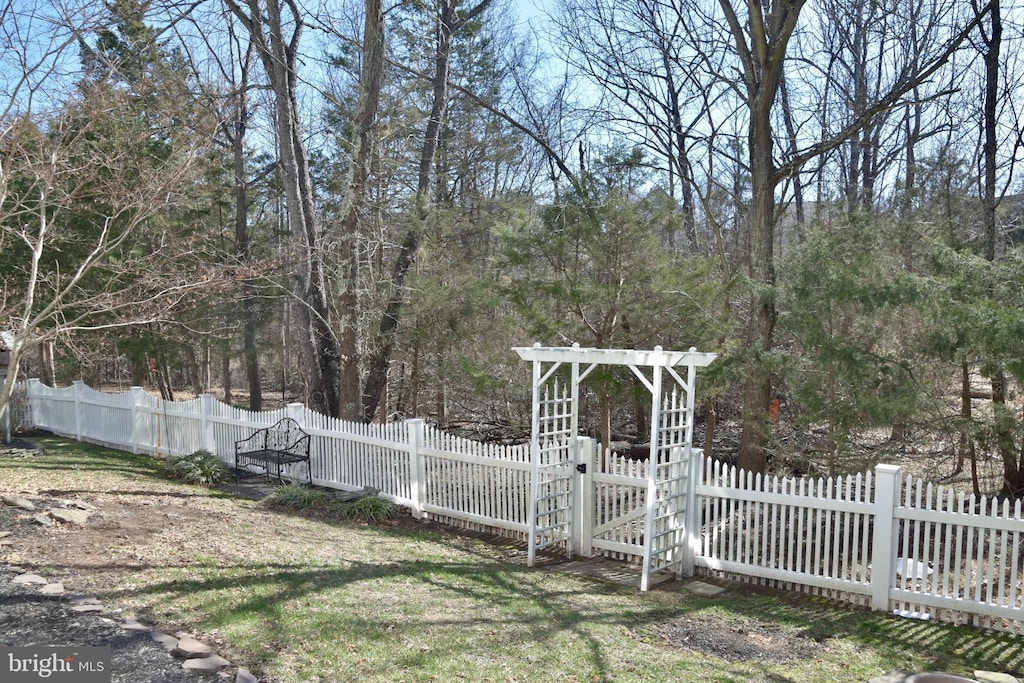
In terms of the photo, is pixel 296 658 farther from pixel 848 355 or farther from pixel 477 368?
pixel 477 368

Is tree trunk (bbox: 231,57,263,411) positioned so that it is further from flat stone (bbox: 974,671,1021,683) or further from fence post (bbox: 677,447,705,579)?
flat stone (bbox: 974,671,1021,683)

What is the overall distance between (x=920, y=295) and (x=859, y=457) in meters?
1.98

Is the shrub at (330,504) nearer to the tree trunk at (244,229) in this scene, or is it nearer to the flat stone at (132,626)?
the flat stone at (132,626)

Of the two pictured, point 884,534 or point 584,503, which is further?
point 584,503

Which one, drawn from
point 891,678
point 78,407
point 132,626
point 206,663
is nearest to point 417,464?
point 132,626

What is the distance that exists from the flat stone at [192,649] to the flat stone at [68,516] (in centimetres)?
320

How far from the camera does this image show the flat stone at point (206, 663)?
400 cm

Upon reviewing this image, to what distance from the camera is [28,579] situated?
5234 millimetres

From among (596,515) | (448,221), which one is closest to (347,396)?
(448,221)

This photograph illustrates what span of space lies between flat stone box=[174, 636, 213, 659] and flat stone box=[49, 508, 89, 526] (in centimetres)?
320

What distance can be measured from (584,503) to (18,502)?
539 cm

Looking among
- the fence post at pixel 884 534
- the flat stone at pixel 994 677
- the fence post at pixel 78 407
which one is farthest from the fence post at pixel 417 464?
the fence post at pixel 78 407

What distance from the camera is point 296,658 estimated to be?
428 cm

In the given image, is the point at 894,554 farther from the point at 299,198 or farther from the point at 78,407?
the point at 78,407
